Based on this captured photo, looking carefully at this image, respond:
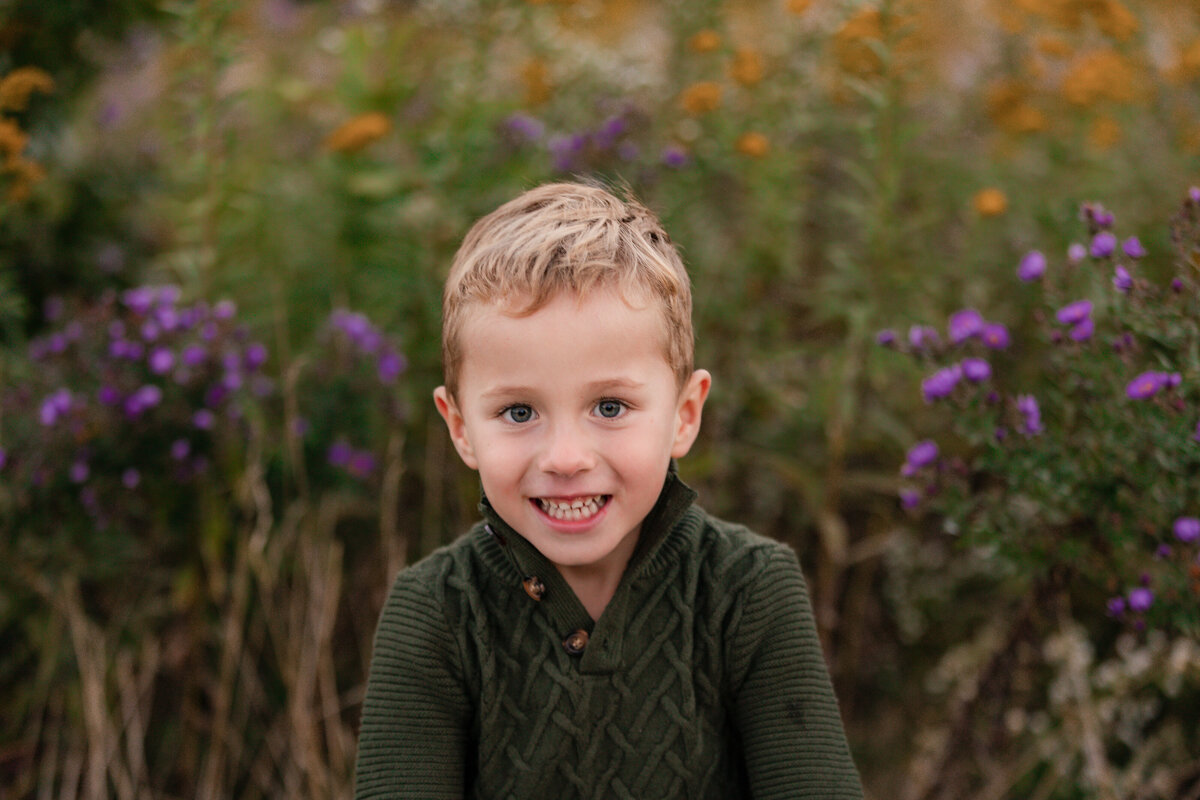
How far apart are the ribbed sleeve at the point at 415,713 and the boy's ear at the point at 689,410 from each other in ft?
1.52

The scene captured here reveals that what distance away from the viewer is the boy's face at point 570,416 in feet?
4.83

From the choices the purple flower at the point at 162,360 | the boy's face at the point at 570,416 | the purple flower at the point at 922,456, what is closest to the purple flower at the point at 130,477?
the purple flower at the point at 162,360

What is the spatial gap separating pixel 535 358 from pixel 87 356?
5.28ft

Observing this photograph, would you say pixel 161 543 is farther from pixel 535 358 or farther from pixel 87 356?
pixel 535 358

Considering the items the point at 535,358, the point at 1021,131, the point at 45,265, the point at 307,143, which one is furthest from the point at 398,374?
the point at 1021,131

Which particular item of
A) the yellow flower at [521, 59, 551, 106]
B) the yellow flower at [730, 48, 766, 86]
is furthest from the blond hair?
the yellow flower at [521, 59, 551, 106]

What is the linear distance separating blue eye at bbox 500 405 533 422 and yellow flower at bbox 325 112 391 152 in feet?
6.09

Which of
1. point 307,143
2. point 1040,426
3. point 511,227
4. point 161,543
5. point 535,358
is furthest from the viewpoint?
point 307,143

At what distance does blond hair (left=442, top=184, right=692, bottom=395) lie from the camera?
1.48 meters

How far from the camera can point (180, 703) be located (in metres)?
2.84

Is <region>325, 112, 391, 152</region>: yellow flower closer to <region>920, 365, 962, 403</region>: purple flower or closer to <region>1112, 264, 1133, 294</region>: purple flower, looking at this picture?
<region>920, 365, 962, 403</region>: purple flower

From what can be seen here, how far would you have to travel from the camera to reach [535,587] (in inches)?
63.7

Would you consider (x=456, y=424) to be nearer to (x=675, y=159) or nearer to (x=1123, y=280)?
(x=1123, y=280)

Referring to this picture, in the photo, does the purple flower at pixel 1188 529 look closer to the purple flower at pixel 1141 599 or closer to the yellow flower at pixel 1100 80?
the purple flower at pixel 1141 599
